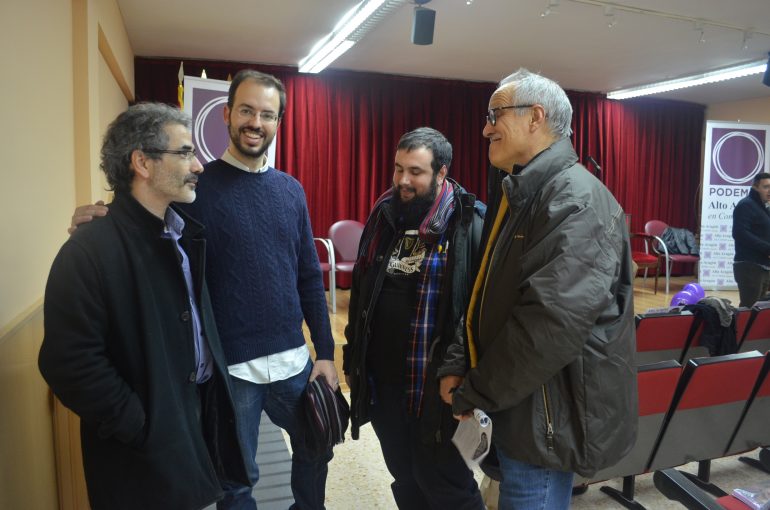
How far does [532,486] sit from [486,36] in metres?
5.09

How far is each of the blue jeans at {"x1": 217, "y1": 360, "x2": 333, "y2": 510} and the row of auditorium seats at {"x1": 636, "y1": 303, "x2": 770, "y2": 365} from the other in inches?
70.2

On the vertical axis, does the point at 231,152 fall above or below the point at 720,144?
below

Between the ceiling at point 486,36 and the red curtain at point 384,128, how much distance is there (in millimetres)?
300

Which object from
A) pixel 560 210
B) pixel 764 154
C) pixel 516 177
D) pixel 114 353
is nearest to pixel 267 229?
pixel 114 353

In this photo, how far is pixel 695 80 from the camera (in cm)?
725

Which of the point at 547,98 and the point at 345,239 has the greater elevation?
the point at 547,98

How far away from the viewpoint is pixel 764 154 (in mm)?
7750

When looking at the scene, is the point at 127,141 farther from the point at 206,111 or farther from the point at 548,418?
the point at 206,111

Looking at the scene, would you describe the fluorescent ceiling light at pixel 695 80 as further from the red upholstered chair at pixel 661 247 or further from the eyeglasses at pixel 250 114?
the eyeglasses at pixel 250 114

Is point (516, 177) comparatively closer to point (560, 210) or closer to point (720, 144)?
point (560, 210)

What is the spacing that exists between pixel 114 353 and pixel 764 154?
29.4 ft

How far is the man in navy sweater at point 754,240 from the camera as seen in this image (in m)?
4.85

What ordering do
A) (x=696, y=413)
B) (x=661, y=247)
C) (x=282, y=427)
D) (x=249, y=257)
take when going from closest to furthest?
(x=249, y=257)
(x=282, y=427)
(x=696, y=413)
(x=661, y=247)

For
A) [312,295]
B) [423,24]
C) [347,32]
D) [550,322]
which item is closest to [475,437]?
[550,322]
